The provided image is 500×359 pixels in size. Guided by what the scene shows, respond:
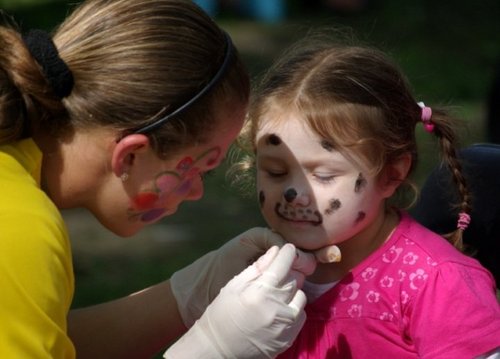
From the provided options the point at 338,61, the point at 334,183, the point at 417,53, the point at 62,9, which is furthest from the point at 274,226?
the point at 62,9

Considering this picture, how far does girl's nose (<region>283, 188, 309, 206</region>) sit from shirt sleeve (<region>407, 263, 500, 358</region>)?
303 mm

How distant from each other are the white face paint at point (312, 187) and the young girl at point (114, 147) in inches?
4.5

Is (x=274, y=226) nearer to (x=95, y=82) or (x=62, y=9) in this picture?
(x=95, y=82)

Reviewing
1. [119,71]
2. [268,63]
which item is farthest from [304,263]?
[268,63]

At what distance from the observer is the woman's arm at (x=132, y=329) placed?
105 inches

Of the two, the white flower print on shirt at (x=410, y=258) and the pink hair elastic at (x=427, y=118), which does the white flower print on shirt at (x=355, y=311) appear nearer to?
the white flower print on shirt at (x=410, y=258)

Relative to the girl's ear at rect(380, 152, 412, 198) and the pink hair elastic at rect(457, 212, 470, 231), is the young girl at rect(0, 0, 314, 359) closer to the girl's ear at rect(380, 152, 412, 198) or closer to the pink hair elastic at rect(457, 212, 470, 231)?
the girl's ear at rect(380, 152, 412, 198)

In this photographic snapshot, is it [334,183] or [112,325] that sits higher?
[334,183]

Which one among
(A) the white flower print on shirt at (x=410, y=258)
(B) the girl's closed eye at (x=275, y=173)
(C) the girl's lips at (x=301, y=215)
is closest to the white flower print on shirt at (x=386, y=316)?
(A) the white flower print on shirt at (x=410, y=258)

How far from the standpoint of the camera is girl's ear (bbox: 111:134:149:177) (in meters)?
2.21

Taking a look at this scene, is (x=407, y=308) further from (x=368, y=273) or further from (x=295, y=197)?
(x=295, y=197)

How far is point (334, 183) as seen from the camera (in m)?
2.42

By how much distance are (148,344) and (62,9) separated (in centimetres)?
768

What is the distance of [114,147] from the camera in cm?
222
